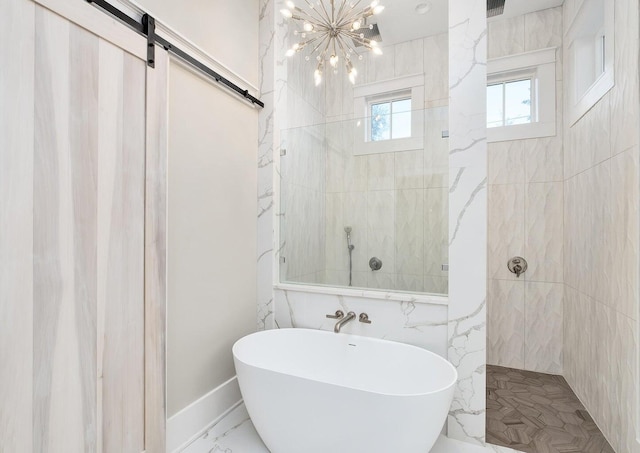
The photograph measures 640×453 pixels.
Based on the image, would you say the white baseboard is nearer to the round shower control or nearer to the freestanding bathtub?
the freestanding bathtub

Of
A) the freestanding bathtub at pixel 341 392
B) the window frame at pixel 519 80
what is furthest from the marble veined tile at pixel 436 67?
the freestanding bathtub at pixel 341 392

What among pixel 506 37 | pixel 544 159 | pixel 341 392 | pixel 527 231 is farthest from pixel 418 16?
pixel 341 392

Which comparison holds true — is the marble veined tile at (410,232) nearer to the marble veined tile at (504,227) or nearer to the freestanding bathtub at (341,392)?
the freestanding bathtub at (341,392)

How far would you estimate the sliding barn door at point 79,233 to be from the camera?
1126 millimetres

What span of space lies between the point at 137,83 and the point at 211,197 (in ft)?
2.43

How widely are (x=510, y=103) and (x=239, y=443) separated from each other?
136 inches

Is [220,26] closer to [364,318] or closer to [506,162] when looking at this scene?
[364,318]

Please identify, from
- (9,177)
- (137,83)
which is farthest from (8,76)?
(137,83)

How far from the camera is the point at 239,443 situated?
187cm

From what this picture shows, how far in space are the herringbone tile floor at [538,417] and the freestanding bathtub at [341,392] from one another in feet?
2.22

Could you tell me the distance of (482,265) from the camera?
190 cm

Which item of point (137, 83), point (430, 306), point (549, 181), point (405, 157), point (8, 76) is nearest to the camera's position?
point (8, 76)

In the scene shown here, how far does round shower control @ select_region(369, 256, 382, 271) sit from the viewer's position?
92.0 inches

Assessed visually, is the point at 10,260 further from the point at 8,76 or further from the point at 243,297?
the point at 243,297
